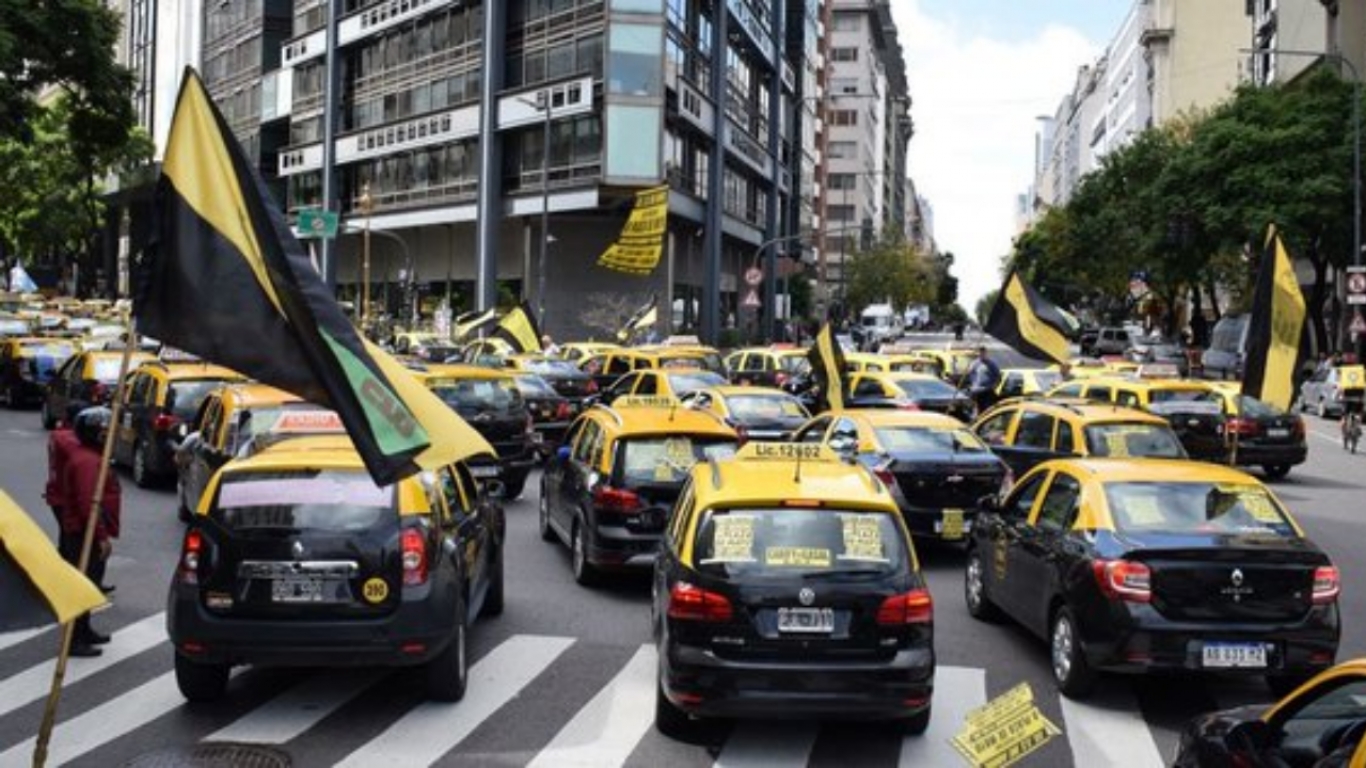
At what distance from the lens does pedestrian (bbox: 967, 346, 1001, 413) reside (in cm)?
2750

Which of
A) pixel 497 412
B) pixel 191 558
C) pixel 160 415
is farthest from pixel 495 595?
pixel 160 415

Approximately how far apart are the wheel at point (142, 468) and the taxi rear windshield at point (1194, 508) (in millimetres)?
13652

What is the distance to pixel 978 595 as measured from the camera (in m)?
11.3

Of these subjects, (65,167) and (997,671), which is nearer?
(997,671)

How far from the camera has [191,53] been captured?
280 feet

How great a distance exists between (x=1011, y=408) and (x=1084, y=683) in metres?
8.69

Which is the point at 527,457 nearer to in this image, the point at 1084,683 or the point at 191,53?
the point at 1084,683

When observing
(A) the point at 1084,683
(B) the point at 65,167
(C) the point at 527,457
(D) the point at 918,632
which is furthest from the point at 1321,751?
(B) the point at 65,167

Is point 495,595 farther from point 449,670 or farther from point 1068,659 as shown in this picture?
point 1068,659

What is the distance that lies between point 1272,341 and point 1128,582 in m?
6.35

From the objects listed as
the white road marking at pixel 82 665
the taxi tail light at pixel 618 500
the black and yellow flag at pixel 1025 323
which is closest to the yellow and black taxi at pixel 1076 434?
the black and yellow flag at pixel 1025 323

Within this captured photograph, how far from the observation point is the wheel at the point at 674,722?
8.00m

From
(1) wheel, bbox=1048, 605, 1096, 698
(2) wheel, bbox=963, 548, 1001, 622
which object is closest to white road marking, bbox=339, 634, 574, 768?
(2) wheel, bbox=963, 548, 1001, 622

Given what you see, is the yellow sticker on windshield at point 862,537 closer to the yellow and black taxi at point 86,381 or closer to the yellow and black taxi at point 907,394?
the yellow and black taxi at point 907,394
